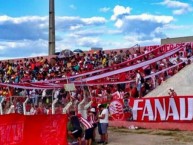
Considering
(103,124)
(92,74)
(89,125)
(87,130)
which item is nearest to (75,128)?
(87,130)

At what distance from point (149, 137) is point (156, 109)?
2.94m

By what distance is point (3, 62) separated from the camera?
46.5 metres

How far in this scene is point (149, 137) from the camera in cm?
1773

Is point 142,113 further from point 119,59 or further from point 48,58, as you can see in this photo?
point 48,58

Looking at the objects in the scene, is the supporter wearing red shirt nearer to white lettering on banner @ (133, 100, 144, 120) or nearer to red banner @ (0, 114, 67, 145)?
white lettering on banner @ (133, 100, 144, 120)

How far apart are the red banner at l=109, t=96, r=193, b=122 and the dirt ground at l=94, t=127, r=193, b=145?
81 centimetres

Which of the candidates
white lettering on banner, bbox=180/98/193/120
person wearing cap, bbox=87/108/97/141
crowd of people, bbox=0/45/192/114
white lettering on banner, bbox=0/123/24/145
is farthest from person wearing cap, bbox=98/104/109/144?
white lettering on banner, bbox=180/98/193/120

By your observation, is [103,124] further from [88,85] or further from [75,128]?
[88,85]

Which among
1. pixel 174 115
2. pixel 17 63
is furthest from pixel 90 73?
pixel 17 63

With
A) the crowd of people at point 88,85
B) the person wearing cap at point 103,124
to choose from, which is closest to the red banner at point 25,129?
the crowd of people at point 88,85

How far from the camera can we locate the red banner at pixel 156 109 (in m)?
19.8

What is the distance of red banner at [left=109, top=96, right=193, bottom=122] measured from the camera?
780 inches

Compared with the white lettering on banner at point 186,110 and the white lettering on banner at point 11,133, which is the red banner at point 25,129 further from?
the white lettering on banner at point 186,110

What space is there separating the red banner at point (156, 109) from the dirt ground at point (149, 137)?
0.81 metres
